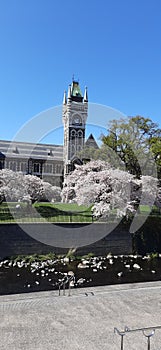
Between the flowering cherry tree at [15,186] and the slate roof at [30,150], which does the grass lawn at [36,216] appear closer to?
the flowering cherry tree at [15,186]

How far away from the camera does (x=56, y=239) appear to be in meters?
16.6

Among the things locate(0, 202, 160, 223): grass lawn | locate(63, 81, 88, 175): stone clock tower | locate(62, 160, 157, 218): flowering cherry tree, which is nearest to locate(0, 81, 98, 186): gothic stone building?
locate(63, 81, 88, 175): stone clock tower

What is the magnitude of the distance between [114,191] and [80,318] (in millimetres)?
12179

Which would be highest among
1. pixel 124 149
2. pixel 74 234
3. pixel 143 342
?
pixel 124 149

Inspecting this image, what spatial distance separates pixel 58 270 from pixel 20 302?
5.65 m

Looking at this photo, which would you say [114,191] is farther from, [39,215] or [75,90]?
[75,90]

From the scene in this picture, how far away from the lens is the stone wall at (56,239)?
51.1ft

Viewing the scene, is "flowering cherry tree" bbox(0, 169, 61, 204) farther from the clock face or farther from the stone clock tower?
the clock face

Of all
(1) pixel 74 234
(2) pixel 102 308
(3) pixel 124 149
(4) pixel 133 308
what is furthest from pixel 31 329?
(3) pixel 124 149

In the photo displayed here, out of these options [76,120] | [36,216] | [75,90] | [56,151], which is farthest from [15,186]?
[75,90]

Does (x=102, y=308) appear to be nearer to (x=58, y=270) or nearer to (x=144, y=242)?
(x=58, y=270)

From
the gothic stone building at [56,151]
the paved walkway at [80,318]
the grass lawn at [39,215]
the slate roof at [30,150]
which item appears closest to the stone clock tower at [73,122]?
the gothic stone building at [56,151]

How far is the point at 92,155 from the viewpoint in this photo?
904 inches

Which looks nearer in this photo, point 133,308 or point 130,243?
point 133,308
